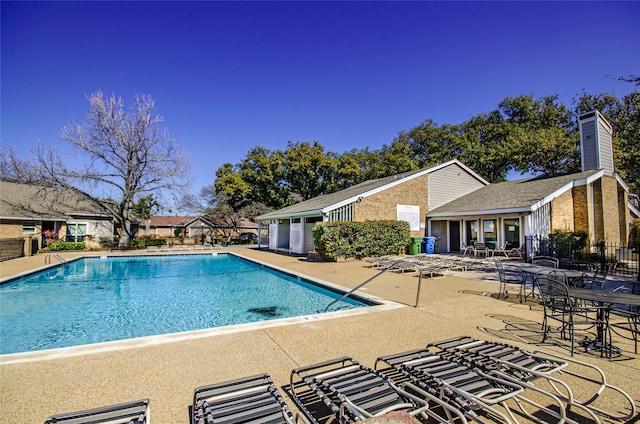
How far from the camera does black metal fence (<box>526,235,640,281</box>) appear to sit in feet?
38.4

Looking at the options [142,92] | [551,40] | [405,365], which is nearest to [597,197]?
[551,40]

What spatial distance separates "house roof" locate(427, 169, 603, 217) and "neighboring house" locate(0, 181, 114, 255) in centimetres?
2867

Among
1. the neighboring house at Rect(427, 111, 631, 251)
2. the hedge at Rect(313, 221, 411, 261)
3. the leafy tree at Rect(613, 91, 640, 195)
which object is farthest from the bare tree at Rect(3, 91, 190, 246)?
the leafy tree at Rect(613, 91, 640, 195)

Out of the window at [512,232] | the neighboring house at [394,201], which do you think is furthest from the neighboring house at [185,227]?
the window at [512,232]

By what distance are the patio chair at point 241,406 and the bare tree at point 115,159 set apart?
2785cm

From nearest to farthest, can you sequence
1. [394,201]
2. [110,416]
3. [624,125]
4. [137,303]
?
1. [110,416]
2. [137,303]
3. [394,201]
4. [624,125]

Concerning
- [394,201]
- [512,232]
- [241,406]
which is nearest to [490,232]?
[512,232]

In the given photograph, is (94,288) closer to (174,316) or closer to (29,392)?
(174,316)

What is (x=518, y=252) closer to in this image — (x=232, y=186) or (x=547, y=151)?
(x=547, y=151)

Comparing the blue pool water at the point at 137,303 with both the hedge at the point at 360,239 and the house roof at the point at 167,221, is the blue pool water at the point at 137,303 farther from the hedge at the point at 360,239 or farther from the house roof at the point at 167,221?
Result: the house roof at the point at 167,221

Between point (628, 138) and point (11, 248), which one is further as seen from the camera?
point (628, 138)

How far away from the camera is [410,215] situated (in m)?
20.3

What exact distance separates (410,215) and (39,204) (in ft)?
98.5

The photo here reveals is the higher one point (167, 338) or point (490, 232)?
point (490, 232)
